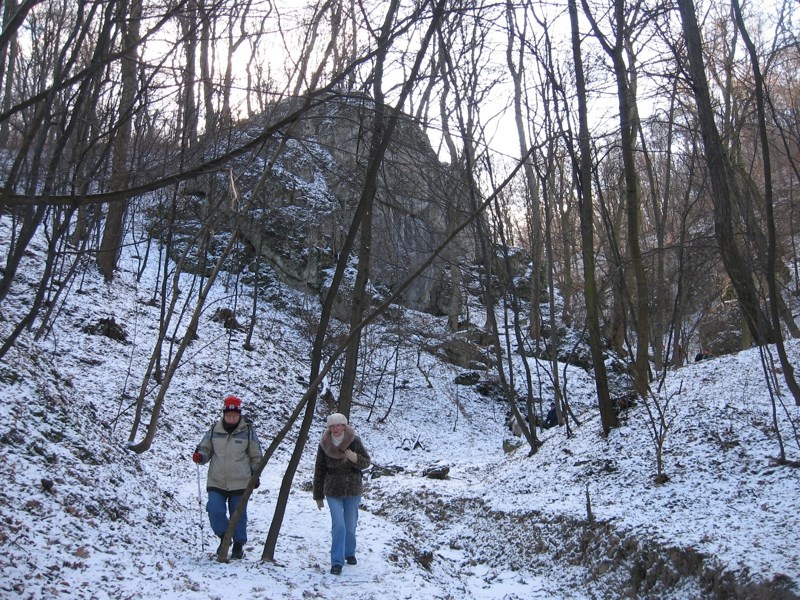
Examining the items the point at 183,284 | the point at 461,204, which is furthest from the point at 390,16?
the point at 183,284

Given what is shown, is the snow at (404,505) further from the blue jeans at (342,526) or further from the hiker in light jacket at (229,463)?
the hiker in light jacket at (229,463)

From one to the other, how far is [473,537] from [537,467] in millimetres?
2231

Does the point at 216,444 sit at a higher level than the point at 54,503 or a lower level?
higher

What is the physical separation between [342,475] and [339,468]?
7 cm

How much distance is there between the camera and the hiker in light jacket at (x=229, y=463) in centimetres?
549

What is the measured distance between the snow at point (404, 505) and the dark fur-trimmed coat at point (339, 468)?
2.46ft

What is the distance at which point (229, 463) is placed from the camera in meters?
5.55

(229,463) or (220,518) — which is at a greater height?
(229,463)

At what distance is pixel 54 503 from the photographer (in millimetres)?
4816

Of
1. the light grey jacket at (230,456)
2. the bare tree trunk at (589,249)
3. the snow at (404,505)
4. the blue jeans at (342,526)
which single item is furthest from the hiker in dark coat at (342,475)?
the bare tree trunk at (589,249)

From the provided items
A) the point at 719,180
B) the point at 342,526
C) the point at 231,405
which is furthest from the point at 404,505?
the point at 719,180

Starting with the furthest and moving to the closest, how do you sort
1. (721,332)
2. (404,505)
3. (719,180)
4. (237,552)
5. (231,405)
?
(721,332), (404,505), (719,180), (231,405), (237,552)

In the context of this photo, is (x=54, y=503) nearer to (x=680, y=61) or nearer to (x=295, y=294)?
(x=680, y=61)

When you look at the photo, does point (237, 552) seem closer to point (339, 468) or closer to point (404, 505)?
point (339, 468)
